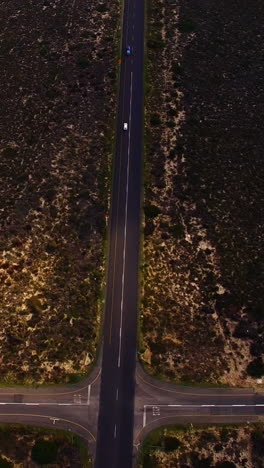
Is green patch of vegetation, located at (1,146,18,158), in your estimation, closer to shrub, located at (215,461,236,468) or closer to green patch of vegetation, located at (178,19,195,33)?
green patch of vegetation, located at (178,19,195,33)

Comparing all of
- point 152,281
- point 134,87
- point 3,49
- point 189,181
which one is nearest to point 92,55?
point 134,87

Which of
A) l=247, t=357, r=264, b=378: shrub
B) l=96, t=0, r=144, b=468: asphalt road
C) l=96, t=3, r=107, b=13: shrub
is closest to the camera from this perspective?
l=96, t=0, r=144, b=468: asphalt road

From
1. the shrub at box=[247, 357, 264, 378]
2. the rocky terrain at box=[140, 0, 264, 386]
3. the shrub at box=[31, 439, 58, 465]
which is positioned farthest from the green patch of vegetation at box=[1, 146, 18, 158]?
the shrub at box=[247, 357, 264, 378]

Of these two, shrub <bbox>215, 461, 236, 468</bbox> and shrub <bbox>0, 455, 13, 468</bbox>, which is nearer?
shrub <bbox>0, 455, 13, 468</bbox>

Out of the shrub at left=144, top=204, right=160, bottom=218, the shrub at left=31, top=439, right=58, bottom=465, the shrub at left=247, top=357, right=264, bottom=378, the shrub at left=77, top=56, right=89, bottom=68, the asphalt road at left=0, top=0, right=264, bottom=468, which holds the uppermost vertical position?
the shrub at left=77, top=56, right=89, bottom=68

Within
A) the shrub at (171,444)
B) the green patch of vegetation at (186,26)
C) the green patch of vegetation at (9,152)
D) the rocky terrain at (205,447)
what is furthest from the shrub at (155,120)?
the shrub at (171,444)
